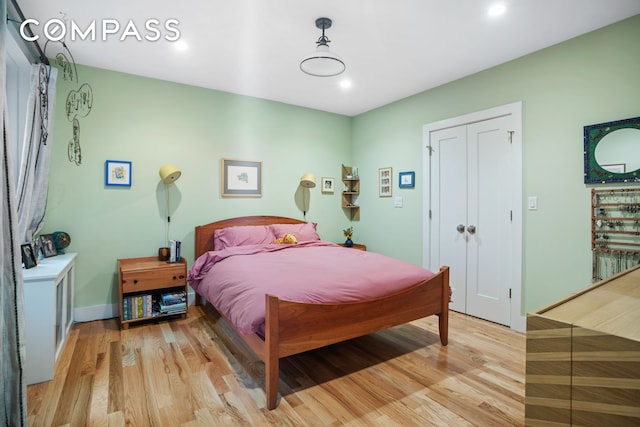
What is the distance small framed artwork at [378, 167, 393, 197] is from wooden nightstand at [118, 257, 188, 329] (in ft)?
8.86

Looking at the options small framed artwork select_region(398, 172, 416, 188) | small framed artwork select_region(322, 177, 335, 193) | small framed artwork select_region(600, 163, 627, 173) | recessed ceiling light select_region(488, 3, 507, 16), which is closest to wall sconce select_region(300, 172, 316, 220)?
small framed artwork select_region(322, 177, 335, 193)

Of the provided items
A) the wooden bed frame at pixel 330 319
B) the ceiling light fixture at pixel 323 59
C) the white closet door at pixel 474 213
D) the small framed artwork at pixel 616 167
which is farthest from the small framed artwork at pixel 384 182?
the small framed artwork at pixel 616 167

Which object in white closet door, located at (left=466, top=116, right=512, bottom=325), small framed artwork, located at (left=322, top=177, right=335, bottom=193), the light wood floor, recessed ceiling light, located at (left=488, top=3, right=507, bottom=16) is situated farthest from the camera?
small framed artwork, located at (left=322, top=177, right=335, bottom=193)

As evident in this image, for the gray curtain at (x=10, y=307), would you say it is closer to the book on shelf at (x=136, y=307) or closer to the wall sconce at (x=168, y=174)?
the book on shelf at (x=136, y=307)

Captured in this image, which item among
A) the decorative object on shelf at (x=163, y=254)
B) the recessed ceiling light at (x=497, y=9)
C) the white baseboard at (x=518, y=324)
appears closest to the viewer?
the recessed ceiling light at (x=497, y=9)

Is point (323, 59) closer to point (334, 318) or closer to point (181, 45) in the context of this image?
point (181, 45)

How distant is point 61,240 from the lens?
297cm

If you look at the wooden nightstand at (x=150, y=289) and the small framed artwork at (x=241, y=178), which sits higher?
the small framed artwork at (x=241, y=178)

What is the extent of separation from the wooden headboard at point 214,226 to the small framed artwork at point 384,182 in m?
1.48

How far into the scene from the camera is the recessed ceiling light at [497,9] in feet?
7.21

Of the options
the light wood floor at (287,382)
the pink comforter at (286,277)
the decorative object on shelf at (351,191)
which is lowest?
the light wood floor at (287,382)

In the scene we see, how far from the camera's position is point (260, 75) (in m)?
3.41

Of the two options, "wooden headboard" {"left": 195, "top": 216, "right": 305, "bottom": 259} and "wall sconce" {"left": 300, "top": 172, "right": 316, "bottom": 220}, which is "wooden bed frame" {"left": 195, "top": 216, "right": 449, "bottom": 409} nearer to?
"wooden headboard" {"left": 195, "top": 216, "right": 305, "bottom": 259}

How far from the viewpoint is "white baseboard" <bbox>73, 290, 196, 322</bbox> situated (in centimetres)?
315
